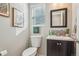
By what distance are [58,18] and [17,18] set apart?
0.69 metres

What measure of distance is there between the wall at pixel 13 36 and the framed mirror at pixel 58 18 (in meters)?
0.43

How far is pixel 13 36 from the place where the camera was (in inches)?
68.7

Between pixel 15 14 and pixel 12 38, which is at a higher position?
pixel 15 14

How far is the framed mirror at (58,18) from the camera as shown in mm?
1898

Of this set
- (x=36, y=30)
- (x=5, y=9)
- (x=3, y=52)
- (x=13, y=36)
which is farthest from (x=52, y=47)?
(x=5, y=9)

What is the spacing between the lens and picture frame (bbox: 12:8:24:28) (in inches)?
68.9

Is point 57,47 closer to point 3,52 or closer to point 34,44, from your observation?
point 34,44

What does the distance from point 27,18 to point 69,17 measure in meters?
0.68

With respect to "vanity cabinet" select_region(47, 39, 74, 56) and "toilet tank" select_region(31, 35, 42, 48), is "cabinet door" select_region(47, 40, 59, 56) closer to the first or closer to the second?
"vanity cabinet" select_region(47, 39, 74, 56)

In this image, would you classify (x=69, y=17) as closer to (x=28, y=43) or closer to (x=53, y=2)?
(x=53, y=2)

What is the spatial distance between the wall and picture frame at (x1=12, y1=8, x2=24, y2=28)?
48 millimetres

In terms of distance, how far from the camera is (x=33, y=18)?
1.84 m

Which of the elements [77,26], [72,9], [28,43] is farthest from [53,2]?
[28,43]

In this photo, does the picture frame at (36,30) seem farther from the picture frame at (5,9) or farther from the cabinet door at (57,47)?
the picture frame at (5,9)
